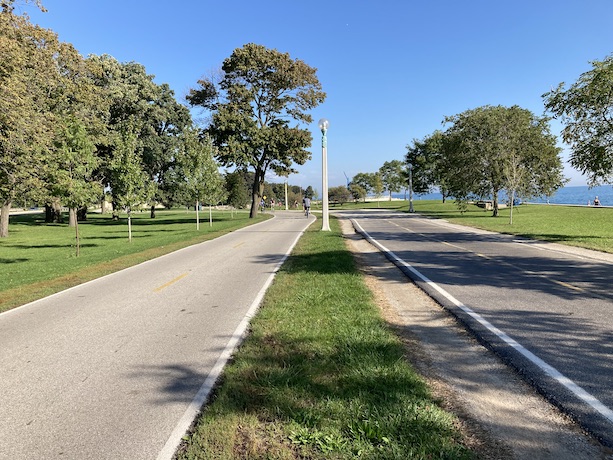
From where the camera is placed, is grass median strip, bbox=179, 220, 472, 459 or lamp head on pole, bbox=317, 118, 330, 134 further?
lamp head on pole, bbox=317, 118, 330, 134

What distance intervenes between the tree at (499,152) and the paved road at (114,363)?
104ft

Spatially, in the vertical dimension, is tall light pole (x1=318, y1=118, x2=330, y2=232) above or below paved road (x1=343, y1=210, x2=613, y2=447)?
above

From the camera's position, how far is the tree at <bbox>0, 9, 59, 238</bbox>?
16031mm

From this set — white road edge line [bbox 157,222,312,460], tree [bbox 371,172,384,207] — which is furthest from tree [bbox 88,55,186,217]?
tree [bbox 371,172,384,207]

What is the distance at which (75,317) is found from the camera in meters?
6.95

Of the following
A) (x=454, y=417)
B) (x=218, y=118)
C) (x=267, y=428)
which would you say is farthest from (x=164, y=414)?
(x=218, y=118)

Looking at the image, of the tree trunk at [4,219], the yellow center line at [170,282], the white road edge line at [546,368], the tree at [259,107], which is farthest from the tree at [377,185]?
the white road edge line at [546,368]

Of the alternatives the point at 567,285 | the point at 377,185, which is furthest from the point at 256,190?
the point at 377,185

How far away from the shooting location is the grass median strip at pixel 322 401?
9.66 ft

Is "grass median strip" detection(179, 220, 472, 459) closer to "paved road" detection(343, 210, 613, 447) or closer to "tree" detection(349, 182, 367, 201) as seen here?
"paved road" detection(343, 210, 613, 447)

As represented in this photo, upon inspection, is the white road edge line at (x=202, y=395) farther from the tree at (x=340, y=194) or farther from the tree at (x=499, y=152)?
the tree at (x=340, y=194)

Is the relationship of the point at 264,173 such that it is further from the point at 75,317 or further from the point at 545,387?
the point at 545,387

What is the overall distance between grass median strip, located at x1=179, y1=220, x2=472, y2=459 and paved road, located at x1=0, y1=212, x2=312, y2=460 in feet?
1.12

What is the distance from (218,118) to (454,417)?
37.6 m
